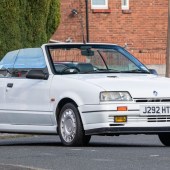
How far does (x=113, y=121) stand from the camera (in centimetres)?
1470

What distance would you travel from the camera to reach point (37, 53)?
16.4 meters

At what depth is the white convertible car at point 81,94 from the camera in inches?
580

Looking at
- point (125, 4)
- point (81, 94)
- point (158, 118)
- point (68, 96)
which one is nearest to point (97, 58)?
point (68, 96)

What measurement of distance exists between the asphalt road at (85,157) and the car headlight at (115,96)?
0.73 meters

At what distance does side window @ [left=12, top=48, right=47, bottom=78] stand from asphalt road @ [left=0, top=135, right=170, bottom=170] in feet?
4.04

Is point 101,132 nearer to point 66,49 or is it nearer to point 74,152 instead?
point 74,152

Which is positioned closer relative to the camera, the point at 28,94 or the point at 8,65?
the point at 28,94

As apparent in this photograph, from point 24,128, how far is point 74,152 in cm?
241

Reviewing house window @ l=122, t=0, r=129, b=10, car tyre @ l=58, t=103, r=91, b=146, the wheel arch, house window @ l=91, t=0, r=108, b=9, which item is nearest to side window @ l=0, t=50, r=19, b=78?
the wheel arch

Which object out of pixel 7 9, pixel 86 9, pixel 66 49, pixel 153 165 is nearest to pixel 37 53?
pixel 66 49

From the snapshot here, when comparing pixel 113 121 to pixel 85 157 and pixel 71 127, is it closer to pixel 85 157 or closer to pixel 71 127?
pixel 71 127

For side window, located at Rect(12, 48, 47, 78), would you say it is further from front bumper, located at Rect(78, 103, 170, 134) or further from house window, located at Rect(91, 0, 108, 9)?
house window, located at Rect(91, 0, 108, 9)

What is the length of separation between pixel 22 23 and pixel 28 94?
36.1 ft

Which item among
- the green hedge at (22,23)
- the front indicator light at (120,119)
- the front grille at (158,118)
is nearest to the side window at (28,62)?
the front indicator light at (120,119)
